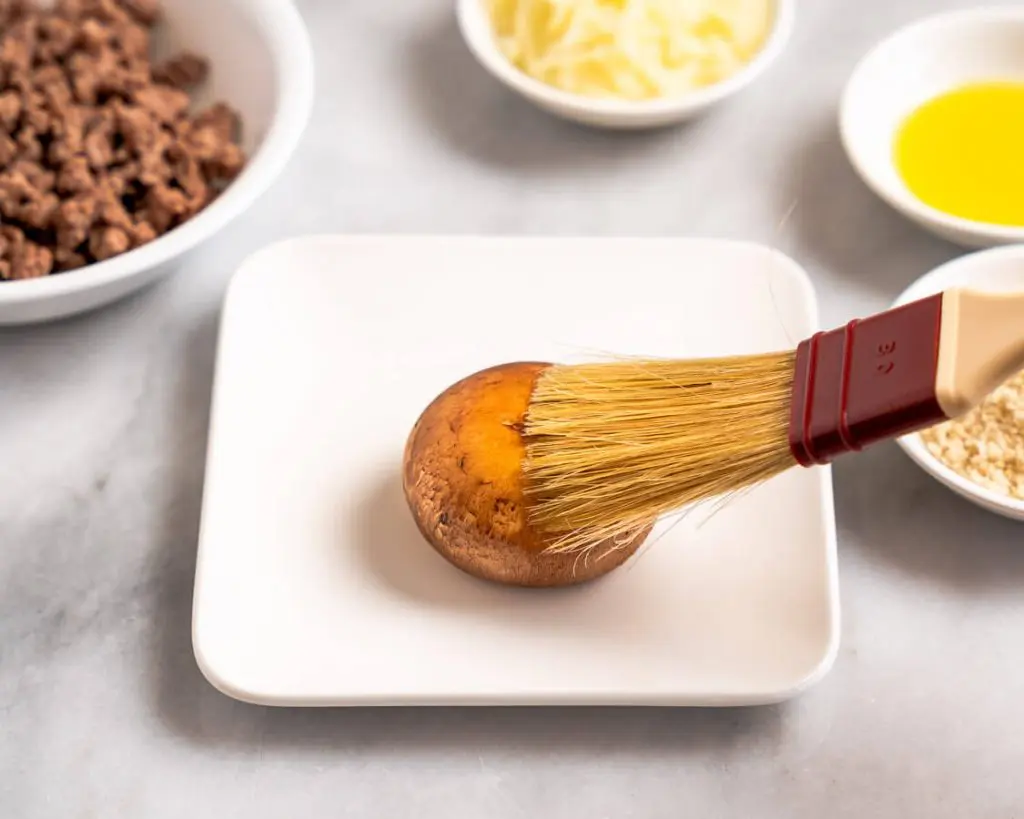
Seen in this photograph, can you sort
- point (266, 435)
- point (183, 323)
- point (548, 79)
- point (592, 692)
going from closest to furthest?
point (592, 692)
point (266, 435)
point (183, 323)
point (548, 79)

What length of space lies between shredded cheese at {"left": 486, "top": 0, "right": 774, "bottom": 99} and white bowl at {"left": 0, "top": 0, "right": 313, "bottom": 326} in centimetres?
26

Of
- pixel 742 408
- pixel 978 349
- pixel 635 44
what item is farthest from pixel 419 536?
pixel 635 44

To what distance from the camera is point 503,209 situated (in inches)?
54.7

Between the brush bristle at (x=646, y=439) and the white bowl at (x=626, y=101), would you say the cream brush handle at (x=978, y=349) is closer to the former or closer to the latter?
the brush bristle at (x=646, y=439)

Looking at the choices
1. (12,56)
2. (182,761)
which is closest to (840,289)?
(182,761)

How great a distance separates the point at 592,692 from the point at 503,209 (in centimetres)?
Result: 61

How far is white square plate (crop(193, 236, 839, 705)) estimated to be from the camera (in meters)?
0.98

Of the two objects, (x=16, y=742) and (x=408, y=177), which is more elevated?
(x=408, y=177)

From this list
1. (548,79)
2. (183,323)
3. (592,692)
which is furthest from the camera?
(548,79)

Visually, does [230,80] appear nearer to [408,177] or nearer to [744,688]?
[408,177]

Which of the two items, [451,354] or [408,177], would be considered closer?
[451,354]

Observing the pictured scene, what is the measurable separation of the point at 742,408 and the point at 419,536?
32cm

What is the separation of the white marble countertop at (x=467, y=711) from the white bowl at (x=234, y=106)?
0.10 meters

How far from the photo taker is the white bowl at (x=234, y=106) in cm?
114
